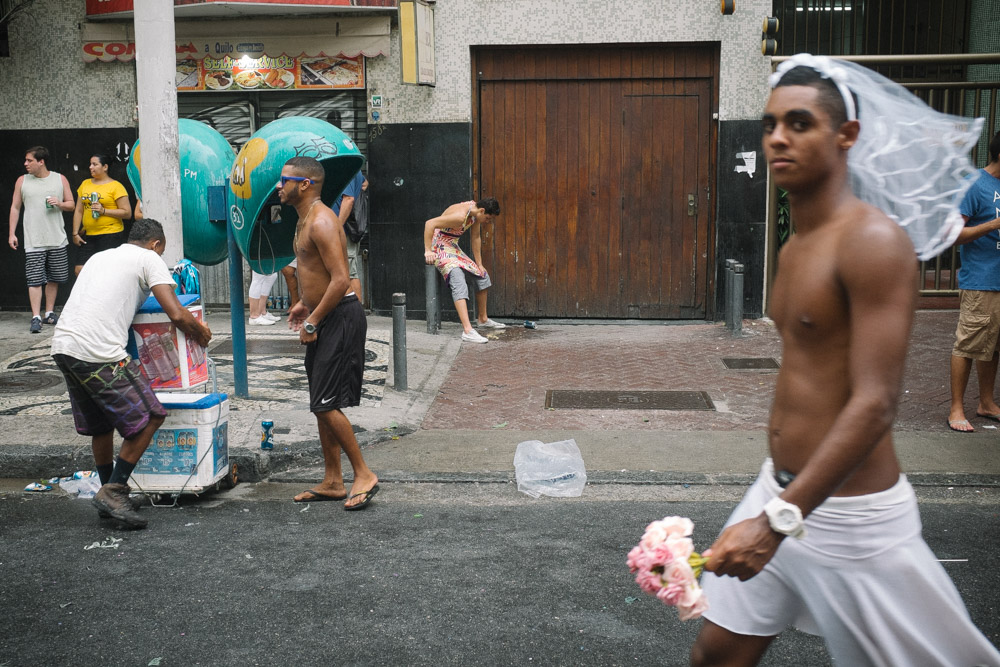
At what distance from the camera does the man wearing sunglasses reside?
225 inches

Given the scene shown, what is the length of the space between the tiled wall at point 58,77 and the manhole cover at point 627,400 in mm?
6886

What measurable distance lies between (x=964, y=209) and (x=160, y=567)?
5.47 m

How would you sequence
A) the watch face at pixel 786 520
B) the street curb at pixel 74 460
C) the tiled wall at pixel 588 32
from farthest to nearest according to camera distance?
the tiled wall at pixel 588 32, the street curb at pixel 74 460, the watch face at pixel 786 520

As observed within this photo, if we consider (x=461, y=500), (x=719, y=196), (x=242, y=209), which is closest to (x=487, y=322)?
(x=719, y=196)

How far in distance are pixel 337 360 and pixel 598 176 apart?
678 centimetres

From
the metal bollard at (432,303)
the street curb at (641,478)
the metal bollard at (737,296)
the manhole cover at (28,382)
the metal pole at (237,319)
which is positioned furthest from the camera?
the metal bollard at (432,303)

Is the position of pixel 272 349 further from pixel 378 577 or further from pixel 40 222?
pixel 378 577

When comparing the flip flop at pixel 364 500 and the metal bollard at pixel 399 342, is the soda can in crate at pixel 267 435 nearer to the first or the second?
the flip flop at pixel 364 500

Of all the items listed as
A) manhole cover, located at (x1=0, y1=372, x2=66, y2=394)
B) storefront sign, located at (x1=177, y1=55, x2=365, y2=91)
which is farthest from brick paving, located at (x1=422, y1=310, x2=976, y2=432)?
storefront sign, located at (x1=177, y1=55, x2=365, y2=91)

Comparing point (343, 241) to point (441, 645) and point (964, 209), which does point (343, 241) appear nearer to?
point (441, 645)

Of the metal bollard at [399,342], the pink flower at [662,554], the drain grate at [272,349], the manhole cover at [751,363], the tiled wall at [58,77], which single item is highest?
the tiled wall at [58,77]

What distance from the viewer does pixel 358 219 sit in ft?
38.8

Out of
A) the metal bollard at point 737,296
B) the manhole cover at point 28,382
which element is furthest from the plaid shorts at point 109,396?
the metal bollard at point 737,296

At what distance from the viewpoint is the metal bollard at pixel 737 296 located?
10797mm
